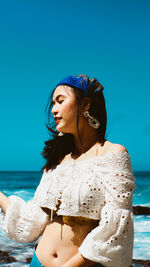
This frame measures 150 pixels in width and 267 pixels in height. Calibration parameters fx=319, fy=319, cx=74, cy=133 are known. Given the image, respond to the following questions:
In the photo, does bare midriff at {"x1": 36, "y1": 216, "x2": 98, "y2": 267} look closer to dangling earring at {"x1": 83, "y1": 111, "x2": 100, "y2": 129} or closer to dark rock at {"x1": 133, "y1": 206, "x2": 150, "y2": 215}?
dangling earring at {"x1": 83, "y1": 111, "x2": 100, "y2": 129}

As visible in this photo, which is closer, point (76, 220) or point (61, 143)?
point (76, 220)

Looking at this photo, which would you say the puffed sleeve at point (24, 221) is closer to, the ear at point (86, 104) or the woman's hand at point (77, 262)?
the woman's hand at point (77, 262)

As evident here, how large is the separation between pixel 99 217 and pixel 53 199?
0.33m

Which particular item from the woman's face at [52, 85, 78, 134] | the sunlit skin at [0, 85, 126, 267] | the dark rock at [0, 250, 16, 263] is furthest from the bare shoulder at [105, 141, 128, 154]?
the dark rock at [0, 250, 16, 263]

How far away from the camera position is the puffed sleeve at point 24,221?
7.59 ft

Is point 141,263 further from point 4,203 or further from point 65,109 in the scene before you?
point 65,109

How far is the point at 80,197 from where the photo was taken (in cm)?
192

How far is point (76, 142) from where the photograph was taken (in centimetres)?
239

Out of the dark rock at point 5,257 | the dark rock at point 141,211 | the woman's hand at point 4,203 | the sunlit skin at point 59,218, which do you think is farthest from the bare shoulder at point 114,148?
the dark rock at point 141,211

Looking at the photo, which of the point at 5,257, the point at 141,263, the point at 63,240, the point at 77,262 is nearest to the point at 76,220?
the point at 63,240

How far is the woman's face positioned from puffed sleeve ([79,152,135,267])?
1.63 feet

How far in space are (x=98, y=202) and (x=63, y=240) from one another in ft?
1.14

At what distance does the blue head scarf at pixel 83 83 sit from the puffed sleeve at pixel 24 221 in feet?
3.02

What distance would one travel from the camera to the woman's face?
217 centimetres
